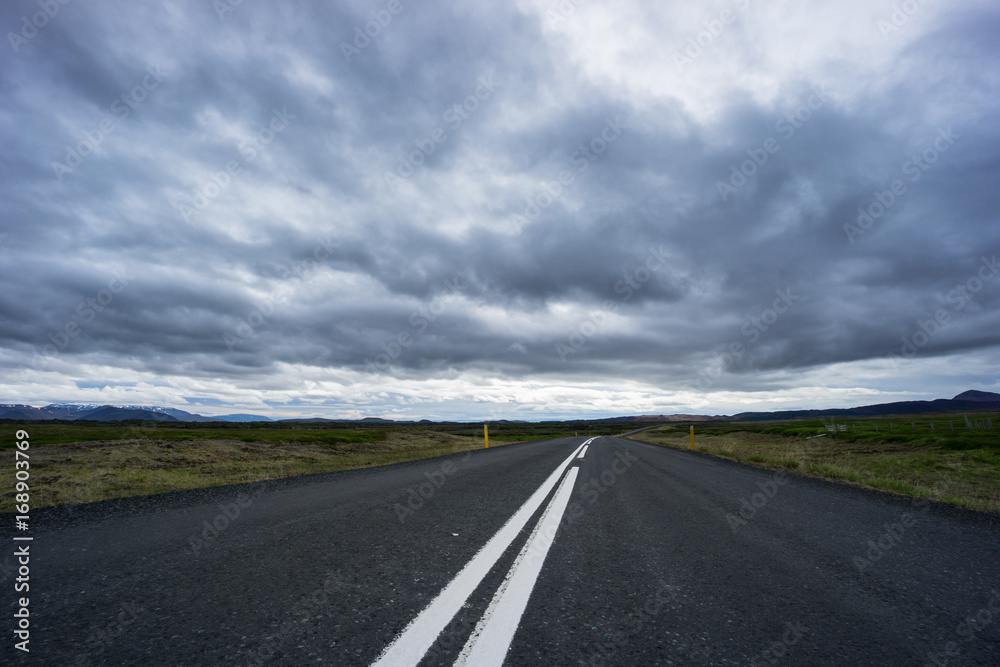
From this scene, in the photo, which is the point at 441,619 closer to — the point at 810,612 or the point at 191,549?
the point at 810,612

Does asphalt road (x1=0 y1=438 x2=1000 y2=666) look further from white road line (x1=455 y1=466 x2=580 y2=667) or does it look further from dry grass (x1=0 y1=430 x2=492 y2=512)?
dry grass (x1=0 y1=430 x2=492 y2=512)

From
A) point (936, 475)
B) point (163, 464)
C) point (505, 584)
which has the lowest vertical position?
point (936, 475)

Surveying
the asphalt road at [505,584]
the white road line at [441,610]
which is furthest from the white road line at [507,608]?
the white road line at [441,610]

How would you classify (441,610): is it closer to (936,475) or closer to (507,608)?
(507,608)

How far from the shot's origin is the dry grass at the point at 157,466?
327 inches

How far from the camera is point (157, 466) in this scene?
16266mm

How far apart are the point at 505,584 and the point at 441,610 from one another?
→ 0.68 m

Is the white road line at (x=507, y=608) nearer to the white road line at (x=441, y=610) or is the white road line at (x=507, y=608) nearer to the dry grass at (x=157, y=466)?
the white road line at (x=441, y=610)

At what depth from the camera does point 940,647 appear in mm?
2592

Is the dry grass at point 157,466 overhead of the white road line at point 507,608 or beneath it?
beneath

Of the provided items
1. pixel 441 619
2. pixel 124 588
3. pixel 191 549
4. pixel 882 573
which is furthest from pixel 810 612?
pixel 191 549

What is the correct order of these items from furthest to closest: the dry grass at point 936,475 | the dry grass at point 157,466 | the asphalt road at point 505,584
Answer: the dry grass at point 936,475 → the dry grass at point 157,466 → the asphalt road at point 505,584

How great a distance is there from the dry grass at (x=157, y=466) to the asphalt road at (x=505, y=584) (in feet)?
7.83

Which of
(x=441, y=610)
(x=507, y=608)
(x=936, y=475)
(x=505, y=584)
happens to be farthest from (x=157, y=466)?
(x=936, y=475)
